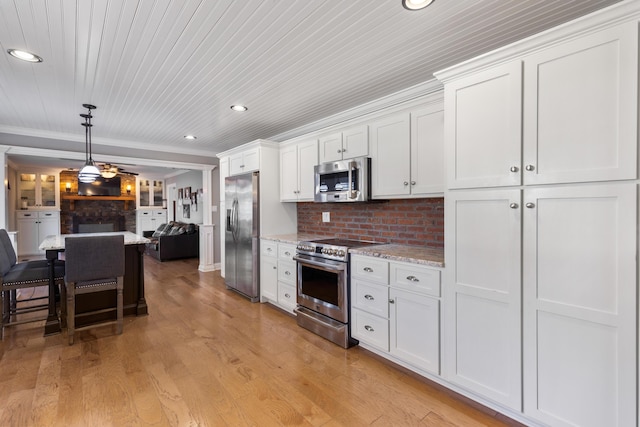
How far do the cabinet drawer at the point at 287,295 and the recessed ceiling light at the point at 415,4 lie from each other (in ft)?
9.11

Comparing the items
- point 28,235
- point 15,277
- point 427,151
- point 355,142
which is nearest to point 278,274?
point 355,142

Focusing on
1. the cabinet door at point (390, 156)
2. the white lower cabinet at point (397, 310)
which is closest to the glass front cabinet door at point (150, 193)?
the cabinet door at point (390, 156)

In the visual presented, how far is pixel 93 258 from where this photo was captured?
9.36 ft

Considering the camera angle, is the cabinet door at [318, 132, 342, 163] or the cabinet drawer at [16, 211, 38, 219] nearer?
the cabinet door at [318, 132, 342, 163]

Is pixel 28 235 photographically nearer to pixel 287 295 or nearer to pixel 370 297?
pixel 287 295

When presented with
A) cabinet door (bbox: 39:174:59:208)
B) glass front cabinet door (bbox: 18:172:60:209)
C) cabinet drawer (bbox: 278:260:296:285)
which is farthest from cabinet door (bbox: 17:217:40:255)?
cabinet drawer (bbox: 278:260:296:285)

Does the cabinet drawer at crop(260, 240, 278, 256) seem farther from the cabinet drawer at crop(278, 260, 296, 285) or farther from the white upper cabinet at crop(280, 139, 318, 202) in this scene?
the white upper cabinet at crop(280, 139, 318, 202)

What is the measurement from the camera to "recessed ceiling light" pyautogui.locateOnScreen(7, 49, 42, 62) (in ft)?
7.05

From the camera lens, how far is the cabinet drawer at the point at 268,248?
375 centimetres

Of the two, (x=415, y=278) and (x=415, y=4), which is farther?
(x=415, y=278)

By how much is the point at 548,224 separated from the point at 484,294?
536 mm

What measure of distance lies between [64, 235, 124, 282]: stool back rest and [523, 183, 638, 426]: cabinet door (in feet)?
11.2

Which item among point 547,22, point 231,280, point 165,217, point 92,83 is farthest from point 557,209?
point 165,217

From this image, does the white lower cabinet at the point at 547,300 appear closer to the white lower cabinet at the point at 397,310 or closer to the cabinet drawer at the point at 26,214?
the white lower cabinet at the point at 397,310
